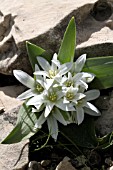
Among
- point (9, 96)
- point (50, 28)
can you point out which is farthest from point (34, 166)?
point (50, 28)

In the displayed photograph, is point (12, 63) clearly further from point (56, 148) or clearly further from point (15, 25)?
point (56, 148)

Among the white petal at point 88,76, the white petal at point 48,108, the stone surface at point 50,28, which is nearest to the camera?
the white petal at point 48,108

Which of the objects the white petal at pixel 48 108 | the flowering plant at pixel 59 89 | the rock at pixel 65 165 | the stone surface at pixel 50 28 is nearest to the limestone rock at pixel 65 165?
A: the rock at pixel 65 165

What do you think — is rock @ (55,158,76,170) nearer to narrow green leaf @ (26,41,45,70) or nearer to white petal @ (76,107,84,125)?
white petal @ (76,107,84,125)

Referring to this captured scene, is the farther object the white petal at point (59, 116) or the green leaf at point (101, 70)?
the green leaf at point (101, 70)

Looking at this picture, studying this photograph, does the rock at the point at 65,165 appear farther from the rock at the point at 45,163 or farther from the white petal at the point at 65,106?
the white petal at the point at 65,106

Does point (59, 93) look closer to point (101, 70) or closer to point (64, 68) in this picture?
point (64, 68)

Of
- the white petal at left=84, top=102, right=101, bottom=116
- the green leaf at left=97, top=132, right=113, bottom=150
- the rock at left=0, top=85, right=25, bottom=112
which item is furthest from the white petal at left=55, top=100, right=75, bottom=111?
the rock at left=0, top=85, right=25, bottom=112
